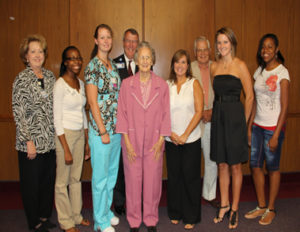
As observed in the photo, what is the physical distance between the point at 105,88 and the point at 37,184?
1110mm

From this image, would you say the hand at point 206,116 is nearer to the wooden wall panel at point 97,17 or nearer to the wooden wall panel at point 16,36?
the wooden wall panel at point 97,17

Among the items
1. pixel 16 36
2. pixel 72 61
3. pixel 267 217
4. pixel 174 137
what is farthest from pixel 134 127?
pixel 16 36

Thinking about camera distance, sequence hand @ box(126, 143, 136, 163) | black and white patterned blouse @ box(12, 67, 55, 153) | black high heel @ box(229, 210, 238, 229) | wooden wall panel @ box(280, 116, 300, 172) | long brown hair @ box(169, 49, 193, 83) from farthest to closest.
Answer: wooden wall panel @ box(280, 116, 300, 172) < black high heel @ box(229, 210, 238, 229) < long brown hair @ box(169, 49, 193, 83) < hand @ box(126, 143, 136, 163) < black and white patterned blouse @ box(12, 67, 55, 153)

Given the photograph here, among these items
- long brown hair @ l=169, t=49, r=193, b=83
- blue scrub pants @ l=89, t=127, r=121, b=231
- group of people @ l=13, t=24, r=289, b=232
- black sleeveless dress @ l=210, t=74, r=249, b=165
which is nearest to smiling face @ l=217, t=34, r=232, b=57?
group of people @ l=13, t=24, r=289, b=232

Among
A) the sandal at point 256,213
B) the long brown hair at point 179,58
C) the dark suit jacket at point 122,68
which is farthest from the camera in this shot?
the dark suit jacket at point 122,68

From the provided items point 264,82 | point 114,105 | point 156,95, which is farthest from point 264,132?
point 114,105

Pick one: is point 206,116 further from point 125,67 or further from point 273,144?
point 125,67

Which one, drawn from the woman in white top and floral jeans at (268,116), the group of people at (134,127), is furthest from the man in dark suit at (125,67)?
the woman in white top and floral jeans at (268,116)

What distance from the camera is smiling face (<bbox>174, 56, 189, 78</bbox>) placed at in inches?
99.4

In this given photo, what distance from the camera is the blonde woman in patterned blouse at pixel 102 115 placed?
92.6 inches

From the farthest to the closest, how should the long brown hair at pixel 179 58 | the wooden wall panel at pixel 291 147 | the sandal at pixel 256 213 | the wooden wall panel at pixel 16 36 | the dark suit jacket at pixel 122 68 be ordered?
the wooden wall panel at pixel 291 147 → the wooden wall panel at pixel 16 36 → the dark suit jacket at pixel 122 68 → the sandal at pixel 256 213 → the long brown hair at pixel 179 58

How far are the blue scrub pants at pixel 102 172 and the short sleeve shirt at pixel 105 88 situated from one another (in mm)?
125

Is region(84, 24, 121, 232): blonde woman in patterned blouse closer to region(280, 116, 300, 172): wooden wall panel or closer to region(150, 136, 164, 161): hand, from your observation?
region(150, 136, 164, 161): hand

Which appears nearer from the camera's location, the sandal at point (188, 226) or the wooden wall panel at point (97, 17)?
the sandal at point (188, 226)
